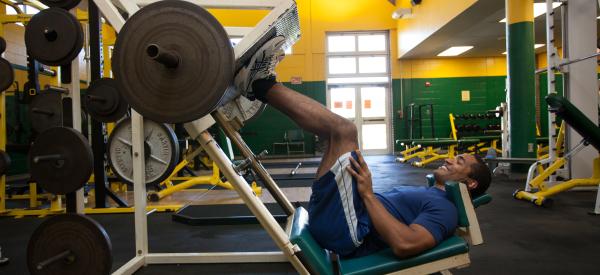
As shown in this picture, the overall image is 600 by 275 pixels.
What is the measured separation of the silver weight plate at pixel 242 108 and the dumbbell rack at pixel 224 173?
0.04 meters

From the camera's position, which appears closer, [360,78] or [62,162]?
[62,162]

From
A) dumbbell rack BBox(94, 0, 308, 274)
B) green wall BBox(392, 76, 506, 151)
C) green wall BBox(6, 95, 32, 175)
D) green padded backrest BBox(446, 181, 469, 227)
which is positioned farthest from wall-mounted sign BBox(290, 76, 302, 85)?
green padded backrest BBox(446, 181, 469, 227)

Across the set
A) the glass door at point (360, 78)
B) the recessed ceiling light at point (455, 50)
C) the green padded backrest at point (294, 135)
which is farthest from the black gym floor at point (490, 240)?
the glass door at point (360, 78)

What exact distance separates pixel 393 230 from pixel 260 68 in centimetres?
63

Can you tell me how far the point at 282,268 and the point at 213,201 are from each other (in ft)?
6.18

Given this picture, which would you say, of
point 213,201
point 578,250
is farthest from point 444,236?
point 213,201

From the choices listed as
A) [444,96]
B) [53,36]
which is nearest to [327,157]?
[53,36]

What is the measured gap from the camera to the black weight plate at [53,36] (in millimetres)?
1317

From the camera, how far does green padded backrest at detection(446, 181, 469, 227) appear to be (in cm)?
111

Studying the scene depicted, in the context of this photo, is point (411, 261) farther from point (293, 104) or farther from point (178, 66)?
point (178, 66)

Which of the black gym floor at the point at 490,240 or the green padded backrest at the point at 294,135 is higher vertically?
the green padded backrest at the point at 294,135

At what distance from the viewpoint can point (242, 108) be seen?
1.46m

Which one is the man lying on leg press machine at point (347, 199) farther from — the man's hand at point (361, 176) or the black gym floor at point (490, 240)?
the black gym floor at point (490, 240)

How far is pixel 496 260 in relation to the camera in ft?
5.86
